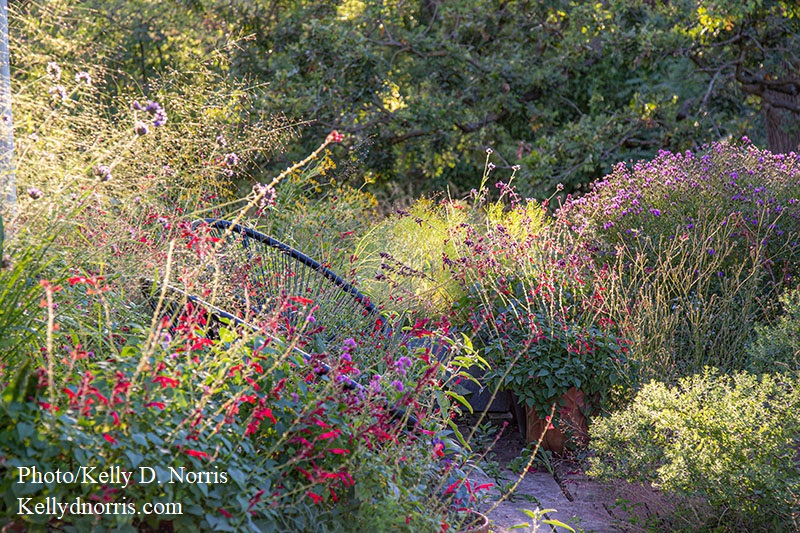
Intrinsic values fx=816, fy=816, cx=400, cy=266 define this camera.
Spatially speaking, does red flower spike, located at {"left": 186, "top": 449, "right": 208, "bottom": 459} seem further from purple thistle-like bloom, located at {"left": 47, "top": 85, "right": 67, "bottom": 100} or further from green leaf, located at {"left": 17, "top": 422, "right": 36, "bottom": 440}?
purple thistle-like bloom, located at {"left": 47, "top": 85, "right": 67, "bottom": 100}

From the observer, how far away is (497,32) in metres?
11.1

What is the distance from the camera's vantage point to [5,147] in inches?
118

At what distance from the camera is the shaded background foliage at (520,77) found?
30.1 ft

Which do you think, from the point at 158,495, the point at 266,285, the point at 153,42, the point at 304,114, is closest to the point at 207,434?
the point at 158,495

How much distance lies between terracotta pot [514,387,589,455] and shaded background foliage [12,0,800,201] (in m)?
5.02

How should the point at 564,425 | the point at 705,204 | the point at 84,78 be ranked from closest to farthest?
the point at 84,78
the point at 564,425
the point at 705,204

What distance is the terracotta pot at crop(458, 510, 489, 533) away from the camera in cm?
264

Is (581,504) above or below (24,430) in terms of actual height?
below

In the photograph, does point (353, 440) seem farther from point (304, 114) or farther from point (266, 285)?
point (304, 114)

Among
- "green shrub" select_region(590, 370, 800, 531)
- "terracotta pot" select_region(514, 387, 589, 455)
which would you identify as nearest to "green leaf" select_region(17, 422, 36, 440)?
"green shrub" select_region(590, 370, 800, 531)

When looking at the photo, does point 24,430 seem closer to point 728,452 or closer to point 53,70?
point 53,70

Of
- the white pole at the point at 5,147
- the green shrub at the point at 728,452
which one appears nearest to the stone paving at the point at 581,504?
the green shrub at the point at 728,452

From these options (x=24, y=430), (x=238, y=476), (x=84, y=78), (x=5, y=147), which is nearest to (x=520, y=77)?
(x=5, y=147)

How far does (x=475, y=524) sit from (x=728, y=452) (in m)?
1.01
